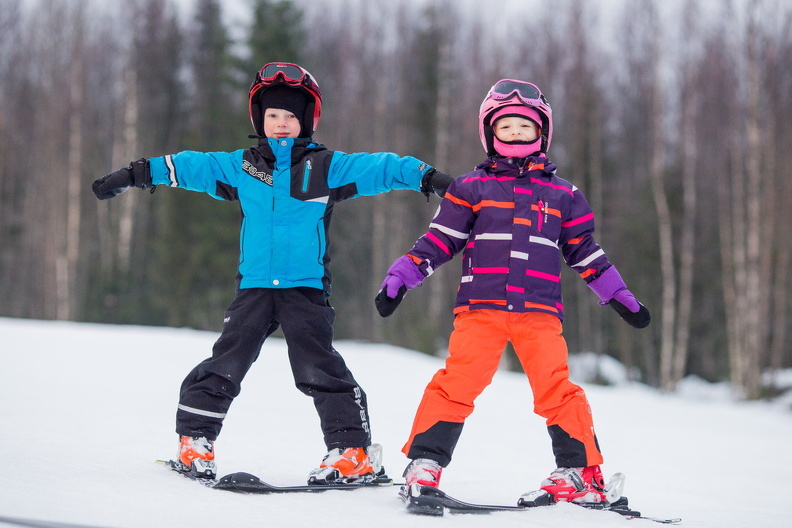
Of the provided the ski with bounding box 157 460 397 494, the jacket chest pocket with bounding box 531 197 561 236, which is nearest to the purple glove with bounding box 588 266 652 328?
the jacket chest pocket with bounding box 531 197 561 236

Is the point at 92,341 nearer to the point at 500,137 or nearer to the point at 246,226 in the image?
the point at 246,226

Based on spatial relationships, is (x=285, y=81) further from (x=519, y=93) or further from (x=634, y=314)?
(x=634, y=314)

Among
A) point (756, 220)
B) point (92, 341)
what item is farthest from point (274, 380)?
point (756, 220)

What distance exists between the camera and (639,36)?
19.5 m

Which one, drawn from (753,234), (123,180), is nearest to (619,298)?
(123,180)

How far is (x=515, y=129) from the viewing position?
10.8ft

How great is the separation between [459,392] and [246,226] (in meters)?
1.22

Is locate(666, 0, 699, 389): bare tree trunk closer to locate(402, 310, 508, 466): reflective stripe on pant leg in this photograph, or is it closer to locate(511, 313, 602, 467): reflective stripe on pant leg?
locate(511, 313, 602, 467): reflective stripe on pant leg

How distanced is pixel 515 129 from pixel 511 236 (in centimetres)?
51

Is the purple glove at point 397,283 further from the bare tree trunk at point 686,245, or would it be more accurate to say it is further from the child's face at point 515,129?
the bare tree trunk at point 686,245

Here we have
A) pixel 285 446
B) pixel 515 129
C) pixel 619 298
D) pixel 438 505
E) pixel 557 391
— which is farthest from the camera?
pixel 285 446

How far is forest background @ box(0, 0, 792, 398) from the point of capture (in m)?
16.8

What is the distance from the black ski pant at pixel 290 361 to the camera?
10.9 feet

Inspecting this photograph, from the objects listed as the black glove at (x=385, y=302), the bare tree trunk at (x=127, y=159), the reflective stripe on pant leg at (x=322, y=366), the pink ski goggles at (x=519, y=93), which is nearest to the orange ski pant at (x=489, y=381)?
the black glove at (x=385, y=302)
